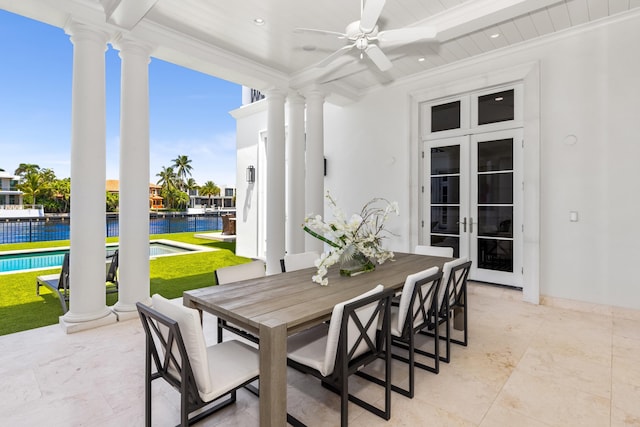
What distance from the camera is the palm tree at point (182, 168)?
31.7m

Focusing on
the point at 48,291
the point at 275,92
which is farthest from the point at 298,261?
the point at 48,291

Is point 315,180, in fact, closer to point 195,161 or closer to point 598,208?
point 598,208

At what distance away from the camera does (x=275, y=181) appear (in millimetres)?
5230

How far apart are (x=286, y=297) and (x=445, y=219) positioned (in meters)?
3.69

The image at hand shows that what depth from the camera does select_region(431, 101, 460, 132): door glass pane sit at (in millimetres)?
4836

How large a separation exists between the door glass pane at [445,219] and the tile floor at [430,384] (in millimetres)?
1816

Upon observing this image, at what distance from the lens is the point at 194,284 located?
17.2 feet

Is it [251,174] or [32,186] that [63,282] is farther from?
[32,186]

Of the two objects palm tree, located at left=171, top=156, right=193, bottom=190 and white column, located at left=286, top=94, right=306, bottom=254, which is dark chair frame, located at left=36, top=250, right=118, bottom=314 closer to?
white column, located at left=286, top=94, right=306, bottom=254

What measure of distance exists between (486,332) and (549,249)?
1585 millimetres

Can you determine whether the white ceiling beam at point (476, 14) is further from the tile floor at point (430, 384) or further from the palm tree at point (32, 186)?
the palm tree at point (32, 186)

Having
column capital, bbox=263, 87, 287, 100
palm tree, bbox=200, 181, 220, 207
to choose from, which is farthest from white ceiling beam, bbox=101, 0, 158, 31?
palm tree, bbox=200, 181, 220, 207

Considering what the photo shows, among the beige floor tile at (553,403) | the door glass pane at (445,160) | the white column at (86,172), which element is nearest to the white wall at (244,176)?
the door glass pane at (445,160)

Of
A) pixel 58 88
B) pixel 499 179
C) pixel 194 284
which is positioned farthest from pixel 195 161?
pixel 499 179
